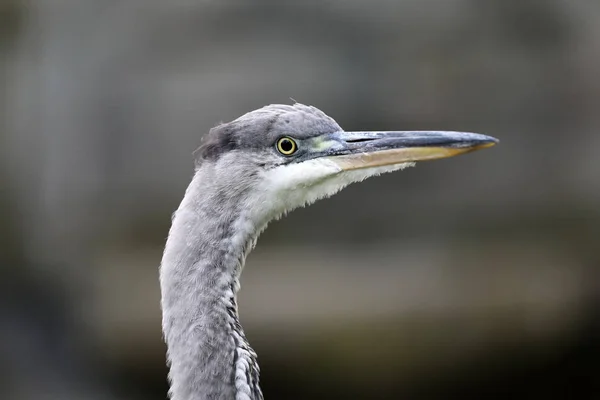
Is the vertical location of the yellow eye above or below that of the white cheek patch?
above

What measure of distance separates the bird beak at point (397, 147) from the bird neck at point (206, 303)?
1.13ft

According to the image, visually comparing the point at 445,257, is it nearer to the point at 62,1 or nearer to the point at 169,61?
the point at 169,61

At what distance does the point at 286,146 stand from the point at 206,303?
461 mm

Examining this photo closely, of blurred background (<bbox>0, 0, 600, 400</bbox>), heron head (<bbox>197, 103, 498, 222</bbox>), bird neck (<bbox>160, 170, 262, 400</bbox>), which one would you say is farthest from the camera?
blurred background (<bbox>0, 0, 600, 400</bbox>)

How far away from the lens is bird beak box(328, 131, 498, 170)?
2.35 meters

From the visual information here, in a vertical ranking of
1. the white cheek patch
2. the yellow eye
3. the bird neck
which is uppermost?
the yellow eye

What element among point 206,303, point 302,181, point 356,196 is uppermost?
point 302,181

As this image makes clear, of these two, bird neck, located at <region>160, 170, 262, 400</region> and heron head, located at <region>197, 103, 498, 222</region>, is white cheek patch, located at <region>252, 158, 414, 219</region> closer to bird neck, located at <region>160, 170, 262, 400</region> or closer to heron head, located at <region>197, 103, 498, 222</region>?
heron head, located at <region>197, 103, 498, 222</region>

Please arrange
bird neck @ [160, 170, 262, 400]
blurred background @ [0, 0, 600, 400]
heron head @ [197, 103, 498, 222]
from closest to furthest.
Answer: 1. bird neck @ [160, 170, 262, 400]
2. heron head @ [197, 103, 498, 222]
3. blurred background @ [0, 0, 600, 400]

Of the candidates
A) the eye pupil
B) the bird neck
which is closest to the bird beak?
the eye pupil

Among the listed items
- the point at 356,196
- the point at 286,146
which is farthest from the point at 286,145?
the point at 356,196

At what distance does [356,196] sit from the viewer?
203 inches

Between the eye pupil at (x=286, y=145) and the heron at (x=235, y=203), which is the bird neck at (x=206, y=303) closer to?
the heron at (x=235, y=203)

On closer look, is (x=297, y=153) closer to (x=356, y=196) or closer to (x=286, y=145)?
(x=286, y=145)
